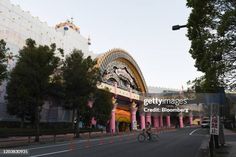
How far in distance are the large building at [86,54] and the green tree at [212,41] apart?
27.3 meters

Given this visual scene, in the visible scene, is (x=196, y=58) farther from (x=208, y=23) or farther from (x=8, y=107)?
(x=8, y=107)

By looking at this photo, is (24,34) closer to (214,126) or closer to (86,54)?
(86,54)

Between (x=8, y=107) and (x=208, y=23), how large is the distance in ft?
80.7

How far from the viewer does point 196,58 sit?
15438 mm

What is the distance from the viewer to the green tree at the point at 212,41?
43.4 feet

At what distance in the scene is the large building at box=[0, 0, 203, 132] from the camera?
40656 millimetres

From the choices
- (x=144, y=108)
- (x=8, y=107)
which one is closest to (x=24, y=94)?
(x=8, y=107)

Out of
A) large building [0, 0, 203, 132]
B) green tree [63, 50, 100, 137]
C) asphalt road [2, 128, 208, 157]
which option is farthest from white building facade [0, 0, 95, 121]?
asphalt road [2, 128, 208, 157]

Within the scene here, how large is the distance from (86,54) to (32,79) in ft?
122

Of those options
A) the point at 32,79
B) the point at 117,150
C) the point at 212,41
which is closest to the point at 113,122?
the point at 32,79

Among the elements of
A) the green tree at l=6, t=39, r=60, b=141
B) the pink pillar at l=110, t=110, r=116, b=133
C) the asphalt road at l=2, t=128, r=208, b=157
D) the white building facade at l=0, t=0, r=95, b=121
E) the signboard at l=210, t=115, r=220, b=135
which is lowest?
the asphalt road at l=2, t=128, r=208, b=157

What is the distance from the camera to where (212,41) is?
13945mm

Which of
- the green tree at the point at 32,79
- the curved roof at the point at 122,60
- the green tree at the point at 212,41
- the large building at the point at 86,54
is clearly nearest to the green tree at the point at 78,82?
the large building at the point at 86,54

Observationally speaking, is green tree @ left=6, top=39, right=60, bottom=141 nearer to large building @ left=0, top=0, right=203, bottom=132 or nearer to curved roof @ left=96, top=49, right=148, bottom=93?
large building @ left=0, top=0, right=203, bottom=132
